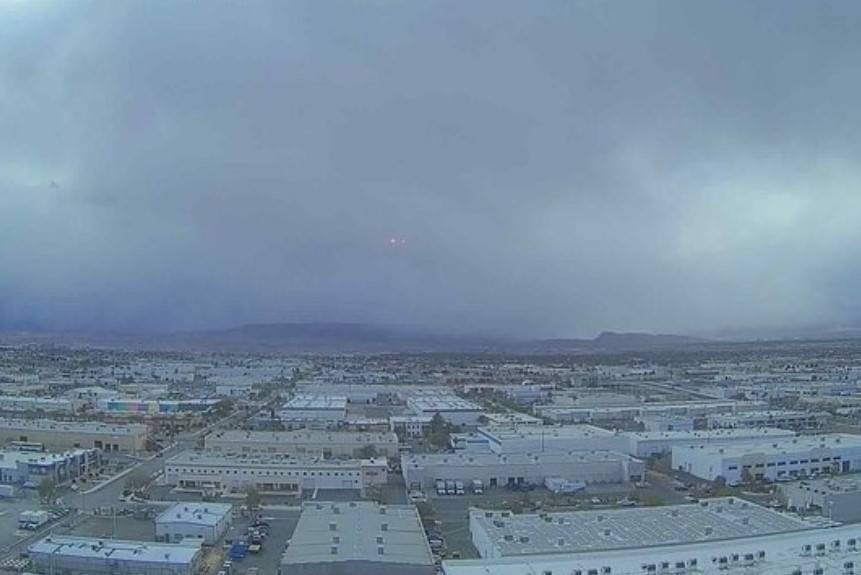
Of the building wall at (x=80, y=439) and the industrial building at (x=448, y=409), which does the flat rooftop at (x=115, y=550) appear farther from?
the industrial building at (x=448, y=409)

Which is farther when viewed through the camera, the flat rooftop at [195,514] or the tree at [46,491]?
the tree at [46,491]

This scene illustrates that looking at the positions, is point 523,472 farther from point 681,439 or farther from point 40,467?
point 40,467

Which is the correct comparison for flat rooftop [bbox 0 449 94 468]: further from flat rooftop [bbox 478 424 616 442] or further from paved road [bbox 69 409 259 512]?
flat rooftop [bbox 478 424 616 442]

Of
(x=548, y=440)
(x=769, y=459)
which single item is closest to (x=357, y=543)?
(x=548, y=440)

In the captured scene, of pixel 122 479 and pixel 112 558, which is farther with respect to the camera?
pixel 122 479

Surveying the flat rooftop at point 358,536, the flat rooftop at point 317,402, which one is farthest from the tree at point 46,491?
the flat rooftop at point 317,402

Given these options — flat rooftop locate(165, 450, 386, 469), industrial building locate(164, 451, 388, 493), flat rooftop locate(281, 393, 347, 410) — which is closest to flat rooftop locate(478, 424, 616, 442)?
flat rooftop locate(165, 450, 386, 469)
